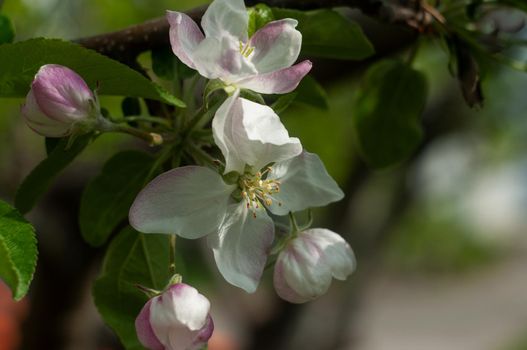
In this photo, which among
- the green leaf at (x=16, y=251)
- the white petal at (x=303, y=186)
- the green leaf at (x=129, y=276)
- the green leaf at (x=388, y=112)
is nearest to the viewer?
the green leaf at (x=16, y=251)

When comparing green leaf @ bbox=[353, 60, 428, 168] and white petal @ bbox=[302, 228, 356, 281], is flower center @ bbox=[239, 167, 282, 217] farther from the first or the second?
green leaf @ bbox=[353, 60, 428, 168]

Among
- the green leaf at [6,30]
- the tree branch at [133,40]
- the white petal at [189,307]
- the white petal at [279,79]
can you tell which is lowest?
the white petal at [189,307]

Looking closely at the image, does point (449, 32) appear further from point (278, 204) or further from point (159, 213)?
point (159, 213)

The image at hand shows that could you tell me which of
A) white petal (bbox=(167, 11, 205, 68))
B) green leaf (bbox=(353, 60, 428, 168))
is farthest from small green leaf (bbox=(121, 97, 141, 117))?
green leaf (bbox=(353, 60, 428, 168))

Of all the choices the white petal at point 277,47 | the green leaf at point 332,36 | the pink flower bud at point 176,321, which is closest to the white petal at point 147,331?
the pink flower bud at point 176,321

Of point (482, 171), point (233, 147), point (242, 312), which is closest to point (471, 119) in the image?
point (242, 312)

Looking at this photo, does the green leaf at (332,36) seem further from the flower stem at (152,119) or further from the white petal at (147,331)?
the white petal at (147,331)

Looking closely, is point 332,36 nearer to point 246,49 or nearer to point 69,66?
point 246,49
